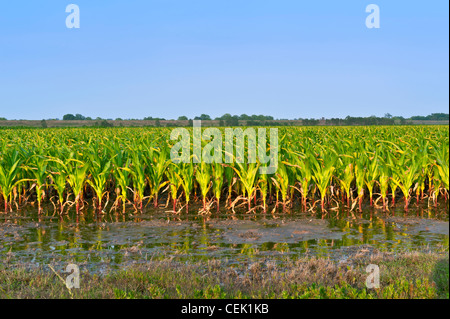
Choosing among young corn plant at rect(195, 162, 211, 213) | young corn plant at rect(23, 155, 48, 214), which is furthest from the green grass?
young corn plant at rect(23, 155, 48, 214)

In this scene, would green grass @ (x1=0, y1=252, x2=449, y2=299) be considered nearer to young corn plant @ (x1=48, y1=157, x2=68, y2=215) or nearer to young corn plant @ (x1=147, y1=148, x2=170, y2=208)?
young corn plant @ (x1=48, y1=157, x2=68, y2=215)

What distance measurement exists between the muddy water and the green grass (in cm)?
48

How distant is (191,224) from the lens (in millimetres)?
7582

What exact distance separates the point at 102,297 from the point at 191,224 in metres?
3.46

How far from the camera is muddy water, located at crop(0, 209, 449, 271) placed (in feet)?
18.9

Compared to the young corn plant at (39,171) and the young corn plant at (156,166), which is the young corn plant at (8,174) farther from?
the young corn plant at (156,166)

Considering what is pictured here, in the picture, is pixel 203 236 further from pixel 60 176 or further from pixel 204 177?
pixel 60 176

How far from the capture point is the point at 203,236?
266 inches

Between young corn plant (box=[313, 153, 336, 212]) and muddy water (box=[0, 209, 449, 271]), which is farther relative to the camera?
young corn plant (box=[313, 153, 336, 212])

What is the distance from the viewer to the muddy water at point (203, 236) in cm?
575

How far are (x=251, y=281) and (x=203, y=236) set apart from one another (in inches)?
88.2

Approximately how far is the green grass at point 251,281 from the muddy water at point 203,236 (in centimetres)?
48

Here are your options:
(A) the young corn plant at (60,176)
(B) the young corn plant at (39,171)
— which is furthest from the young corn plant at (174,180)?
(B) the young corn plant at (39,171)

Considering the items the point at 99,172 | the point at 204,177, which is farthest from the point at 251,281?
the point at 99,172
